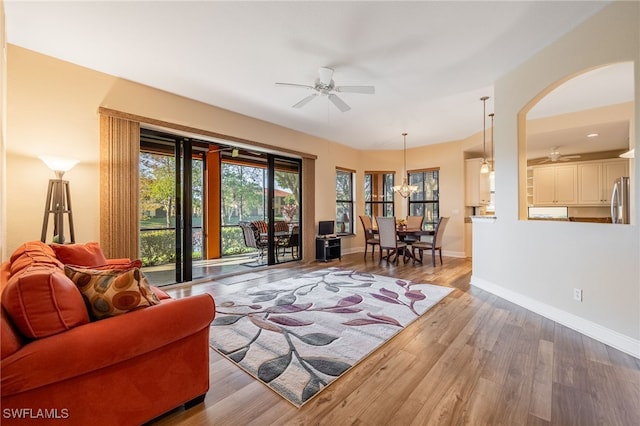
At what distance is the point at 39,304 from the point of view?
118 centimetres

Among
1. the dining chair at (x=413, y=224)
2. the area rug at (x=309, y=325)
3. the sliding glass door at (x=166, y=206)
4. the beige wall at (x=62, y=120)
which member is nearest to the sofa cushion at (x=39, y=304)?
the area rug at (x=309, y=325)

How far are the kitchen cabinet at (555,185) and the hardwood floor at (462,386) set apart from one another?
239 inches

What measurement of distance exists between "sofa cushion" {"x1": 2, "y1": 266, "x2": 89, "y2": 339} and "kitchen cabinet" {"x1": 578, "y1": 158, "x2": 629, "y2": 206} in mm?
9593

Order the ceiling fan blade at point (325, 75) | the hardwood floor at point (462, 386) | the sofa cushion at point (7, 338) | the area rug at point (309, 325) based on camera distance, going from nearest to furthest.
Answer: the sofa cushion at point (7, 338)
the hardwood floor at point (462, 386)
the area rug at point (309, 325)
the ceiling fan blade at point (325, 75)

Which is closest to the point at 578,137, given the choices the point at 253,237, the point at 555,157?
the point at 555,157

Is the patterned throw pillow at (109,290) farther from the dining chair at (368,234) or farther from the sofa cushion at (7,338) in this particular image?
the dining chair at (368,234)

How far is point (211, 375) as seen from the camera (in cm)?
198

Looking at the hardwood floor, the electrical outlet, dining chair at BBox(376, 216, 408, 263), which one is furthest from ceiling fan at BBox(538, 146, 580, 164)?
the hardwood floor

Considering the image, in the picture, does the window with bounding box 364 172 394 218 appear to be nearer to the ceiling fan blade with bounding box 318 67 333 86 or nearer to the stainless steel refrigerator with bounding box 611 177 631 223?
the ceiling fan blade with bounding box 318 67 333 86

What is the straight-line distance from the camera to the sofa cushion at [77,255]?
240cm

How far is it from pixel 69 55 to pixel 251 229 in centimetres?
390

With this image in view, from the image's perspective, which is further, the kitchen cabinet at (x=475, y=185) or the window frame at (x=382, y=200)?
the window frame at (x=382, y=200)

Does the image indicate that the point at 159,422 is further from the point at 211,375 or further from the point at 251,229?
the point at 251,229

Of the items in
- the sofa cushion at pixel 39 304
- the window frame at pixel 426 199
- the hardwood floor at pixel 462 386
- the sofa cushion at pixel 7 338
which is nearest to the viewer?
the sofa cushion at pixel 7 338
